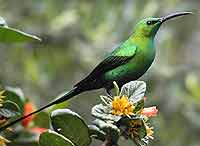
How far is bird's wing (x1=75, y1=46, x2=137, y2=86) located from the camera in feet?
4.66

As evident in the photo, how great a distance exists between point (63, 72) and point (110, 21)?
668mm

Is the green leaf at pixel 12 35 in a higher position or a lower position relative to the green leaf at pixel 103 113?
higher

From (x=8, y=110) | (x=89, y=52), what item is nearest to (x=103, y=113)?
(x=8, y=110)

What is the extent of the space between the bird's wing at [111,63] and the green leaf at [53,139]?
0.63 feet

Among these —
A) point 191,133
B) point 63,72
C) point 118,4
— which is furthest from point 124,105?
point 63,72

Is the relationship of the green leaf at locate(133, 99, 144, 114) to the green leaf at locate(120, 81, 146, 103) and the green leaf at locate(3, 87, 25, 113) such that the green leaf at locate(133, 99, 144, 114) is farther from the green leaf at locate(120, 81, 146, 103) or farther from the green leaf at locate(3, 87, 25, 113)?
the green leaf at locate(3, 87, 25, 113)

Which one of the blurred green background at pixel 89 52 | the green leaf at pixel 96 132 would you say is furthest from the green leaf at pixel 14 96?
the blurred green background at pixel 89 52

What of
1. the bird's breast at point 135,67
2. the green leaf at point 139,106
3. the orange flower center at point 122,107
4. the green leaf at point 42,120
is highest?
the bird's breast at point 135,67

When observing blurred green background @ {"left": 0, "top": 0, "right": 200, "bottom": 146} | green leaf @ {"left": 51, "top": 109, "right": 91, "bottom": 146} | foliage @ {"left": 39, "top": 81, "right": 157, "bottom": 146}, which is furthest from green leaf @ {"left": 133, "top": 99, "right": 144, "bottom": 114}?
blurred green background @ {"left": 0, "top": 0, "right": 200, "bottom": 146}

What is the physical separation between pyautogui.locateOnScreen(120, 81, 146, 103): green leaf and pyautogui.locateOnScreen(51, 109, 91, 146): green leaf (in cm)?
12

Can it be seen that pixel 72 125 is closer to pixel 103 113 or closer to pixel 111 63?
pixel 103 113

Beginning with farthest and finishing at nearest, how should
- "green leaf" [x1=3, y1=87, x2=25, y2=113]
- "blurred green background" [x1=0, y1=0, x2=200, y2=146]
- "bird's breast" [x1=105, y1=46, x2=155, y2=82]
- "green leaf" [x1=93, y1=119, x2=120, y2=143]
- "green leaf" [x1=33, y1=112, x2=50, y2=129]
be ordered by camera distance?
"blurred green background" [x1=0, y1=0, x2=200, y2=146]
"green leaf" [x1=33, y1=112, x2=50, y2=129]
"green leaf" [x1=3, y1=87, x2=25, y2=113]
"bird's breast" [x1=105, y1=46, x2=155, y2=82]
"green leaf" [x1=93, y1=119, x2=120, y2=143]

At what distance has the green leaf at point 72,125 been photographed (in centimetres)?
130

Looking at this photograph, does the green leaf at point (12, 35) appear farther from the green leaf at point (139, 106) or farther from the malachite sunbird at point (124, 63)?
the green leaf at point (139, 106)
